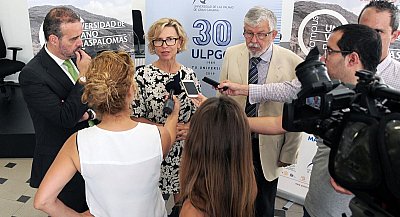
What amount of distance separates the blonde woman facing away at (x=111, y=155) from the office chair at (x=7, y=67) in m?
3.69

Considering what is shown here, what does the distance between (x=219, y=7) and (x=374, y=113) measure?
2.63 meters

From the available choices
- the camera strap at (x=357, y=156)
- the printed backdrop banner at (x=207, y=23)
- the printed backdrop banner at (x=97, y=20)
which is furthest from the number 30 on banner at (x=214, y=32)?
the camera strap at (x=357, y=156)

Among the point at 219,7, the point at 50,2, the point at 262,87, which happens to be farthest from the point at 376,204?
the point at 50,2

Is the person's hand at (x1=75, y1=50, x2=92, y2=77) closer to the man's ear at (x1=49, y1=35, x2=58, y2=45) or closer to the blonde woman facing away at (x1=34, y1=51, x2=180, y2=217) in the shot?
the man's ear at (x1=49, y1=35, x2=58, y2=45)

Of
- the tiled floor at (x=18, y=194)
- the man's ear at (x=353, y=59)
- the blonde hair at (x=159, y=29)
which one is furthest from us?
the tiled floor at (x=18, y=194)

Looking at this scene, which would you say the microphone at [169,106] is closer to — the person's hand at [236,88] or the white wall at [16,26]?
the person's hand at [236,88]

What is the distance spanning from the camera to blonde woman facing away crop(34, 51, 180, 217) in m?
1.59

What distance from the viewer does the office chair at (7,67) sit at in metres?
4.91

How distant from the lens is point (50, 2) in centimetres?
376

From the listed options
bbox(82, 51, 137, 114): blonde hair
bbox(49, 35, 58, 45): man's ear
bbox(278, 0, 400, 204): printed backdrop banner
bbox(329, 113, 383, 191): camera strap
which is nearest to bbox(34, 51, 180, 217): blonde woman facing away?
bbox(82, 51, 137, 114): blonde hair

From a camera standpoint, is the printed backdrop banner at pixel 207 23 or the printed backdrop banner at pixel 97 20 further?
the printed backdrop banner at pixel 97 20

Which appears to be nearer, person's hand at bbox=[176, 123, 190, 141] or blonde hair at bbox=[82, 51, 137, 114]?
blonde hair at bbox=[82, 51, 137, 114]

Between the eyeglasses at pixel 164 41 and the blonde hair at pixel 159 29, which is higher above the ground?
the blonde hair at pixel 159 29

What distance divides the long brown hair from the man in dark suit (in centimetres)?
96
